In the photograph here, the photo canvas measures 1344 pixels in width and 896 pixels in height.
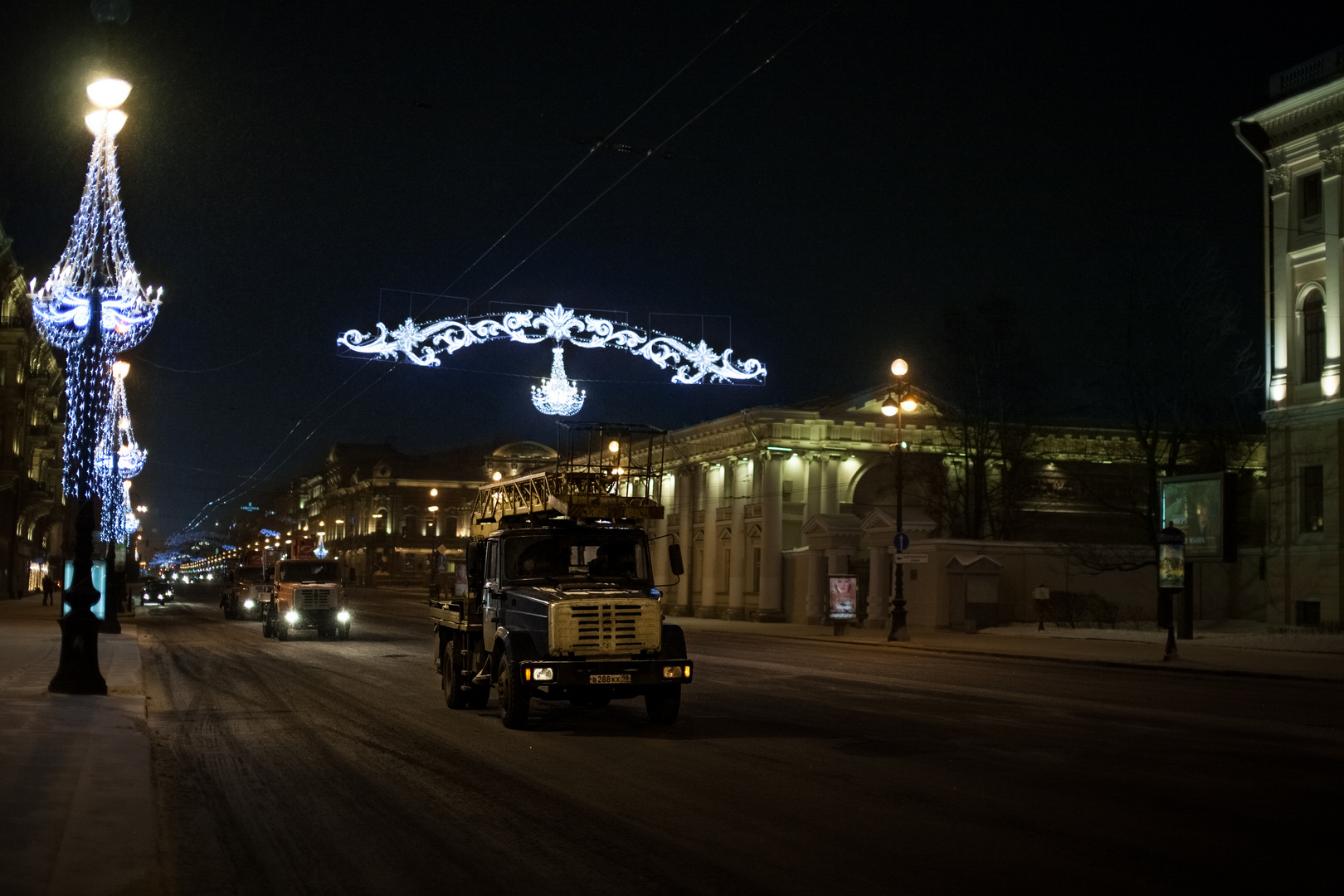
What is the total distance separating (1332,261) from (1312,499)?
24.1 feet

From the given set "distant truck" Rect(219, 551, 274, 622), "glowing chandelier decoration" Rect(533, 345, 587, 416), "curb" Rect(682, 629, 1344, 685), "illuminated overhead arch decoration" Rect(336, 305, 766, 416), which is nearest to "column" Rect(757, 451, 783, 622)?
"curb" Rect(682, 629, 1344, 685)

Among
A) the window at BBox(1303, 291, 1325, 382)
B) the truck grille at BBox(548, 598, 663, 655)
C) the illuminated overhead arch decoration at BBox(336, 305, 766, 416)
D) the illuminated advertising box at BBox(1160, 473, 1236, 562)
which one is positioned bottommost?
the truck grille at BBox(548, 598, 663, 655)

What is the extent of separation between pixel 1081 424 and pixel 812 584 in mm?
14582

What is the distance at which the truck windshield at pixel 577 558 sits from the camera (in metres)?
16.3

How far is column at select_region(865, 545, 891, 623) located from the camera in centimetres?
4984

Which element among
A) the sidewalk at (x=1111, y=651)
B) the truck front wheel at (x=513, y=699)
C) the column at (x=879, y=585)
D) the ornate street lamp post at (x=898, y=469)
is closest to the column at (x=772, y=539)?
the column at (x=879, y=585)

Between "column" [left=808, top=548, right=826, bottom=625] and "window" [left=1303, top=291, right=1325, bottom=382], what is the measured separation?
20.4 metres

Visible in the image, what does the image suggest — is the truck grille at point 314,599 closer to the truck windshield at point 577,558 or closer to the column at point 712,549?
the truck windshield at point 577,558

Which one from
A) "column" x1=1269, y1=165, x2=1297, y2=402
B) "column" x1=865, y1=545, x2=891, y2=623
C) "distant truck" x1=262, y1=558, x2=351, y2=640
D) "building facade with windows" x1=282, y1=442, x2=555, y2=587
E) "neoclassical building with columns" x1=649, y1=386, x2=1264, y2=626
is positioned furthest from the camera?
"building facade with windows" x1=282, y1=442, x2=555, y2=587

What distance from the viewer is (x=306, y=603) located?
36906 millimetres

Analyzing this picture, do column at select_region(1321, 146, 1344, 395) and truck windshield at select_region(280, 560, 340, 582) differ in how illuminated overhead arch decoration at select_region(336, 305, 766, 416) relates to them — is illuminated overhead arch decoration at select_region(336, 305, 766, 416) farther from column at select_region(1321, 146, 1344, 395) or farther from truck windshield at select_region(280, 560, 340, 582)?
column at select_region(1321, 146, 1344, 395)

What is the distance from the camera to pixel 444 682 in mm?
18375

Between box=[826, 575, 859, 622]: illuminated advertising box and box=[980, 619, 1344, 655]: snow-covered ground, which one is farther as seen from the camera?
box=[826, 575, 859, 622]: illuminated advertising box

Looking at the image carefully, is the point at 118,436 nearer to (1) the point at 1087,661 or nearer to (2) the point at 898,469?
(2) the point at 898,469
